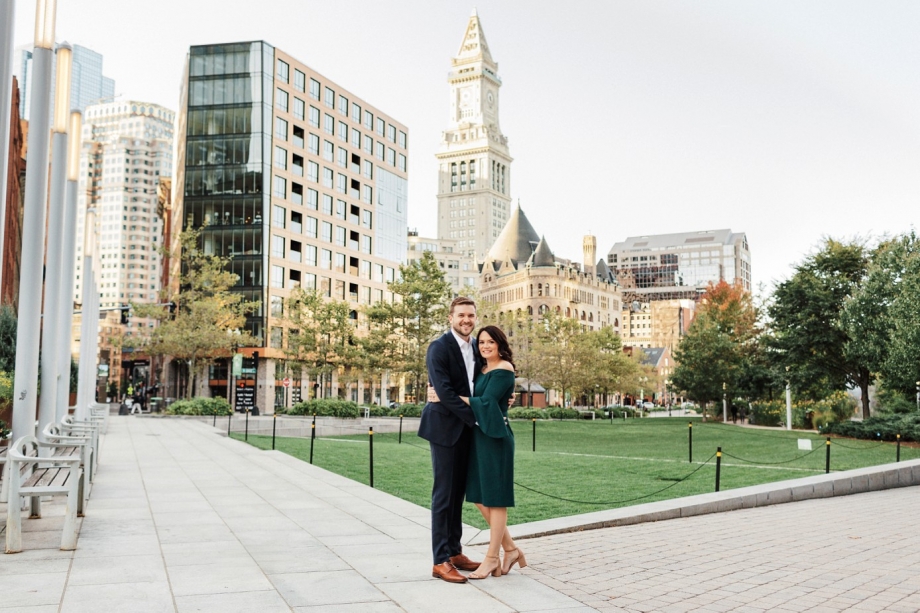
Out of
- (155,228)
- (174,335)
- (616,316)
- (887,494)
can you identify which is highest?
(155,228)

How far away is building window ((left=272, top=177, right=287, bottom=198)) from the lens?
2832 inches

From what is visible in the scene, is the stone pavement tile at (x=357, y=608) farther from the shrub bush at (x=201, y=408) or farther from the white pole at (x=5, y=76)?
the shrub bush at (x=201, y=408)

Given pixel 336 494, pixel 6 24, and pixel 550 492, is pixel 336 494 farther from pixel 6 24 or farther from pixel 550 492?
pixel 6 24

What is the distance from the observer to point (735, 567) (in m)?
7.15

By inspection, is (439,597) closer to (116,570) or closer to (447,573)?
(447,573)

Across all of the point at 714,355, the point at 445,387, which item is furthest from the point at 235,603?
the point at 714,355

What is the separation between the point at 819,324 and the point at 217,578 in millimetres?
35981

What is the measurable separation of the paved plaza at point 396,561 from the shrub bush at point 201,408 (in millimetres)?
29942

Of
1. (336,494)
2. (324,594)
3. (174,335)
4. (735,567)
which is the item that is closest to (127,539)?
(324,594)

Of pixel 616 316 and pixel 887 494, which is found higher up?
pixel 616 316

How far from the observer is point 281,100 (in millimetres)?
73188

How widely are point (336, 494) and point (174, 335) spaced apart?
38876 mm

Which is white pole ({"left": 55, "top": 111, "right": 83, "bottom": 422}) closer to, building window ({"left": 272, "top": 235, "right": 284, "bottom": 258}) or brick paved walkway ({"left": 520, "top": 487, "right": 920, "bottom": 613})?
brick paved walkway ({"left": 520, "top": 487, "right": 920, "bottom": 613})

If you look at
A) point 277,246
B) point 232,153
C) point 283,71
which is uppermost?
point 283,71
